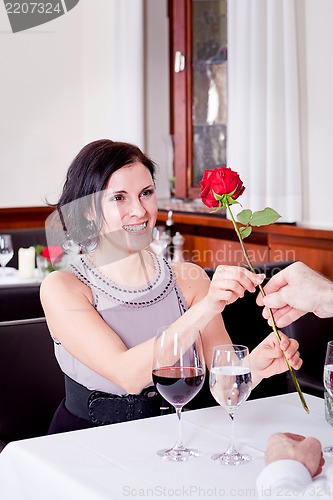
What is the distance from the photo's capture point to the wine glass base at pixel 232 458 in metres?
1.37

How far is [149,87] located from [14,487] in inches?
178

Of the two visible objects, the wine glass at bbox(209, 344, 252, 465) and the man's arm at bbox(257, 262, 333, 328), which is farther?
the man's arm at bbox(257, 262, 333, 328)

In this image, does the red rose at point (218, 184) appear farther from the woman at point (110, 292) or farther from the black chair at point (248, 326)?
the black chair at point (248, 326)

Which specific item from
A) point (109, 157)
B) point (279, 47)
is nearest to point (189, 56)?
point (279, 47)

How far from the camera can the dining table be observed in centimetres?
127

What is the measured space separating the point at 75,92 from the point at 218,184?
4.79m

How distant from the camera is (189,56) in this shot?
5.03 m

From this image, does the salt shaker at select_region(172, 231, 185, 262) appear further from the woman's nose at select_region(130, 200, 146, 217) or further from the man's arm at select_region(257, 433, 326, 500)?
the man's arm at select_region(257, 433, 326, 500)

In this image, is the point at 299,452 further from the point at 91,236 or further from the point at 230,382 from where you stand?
the point at 91,236

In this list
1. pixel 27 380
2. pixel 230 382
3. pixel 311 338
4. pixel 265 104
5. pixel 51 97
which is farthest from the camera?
pixel 51 97

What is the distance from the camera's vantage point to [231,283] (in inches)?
62.9

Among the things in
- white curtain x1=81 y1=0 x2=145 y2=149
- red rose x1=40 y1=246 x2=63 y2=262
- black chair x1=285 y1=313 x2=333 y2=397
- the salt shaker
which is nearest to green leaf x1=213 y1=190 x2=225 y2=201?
black chair x1=285 y1=313 x2=333 y2=397

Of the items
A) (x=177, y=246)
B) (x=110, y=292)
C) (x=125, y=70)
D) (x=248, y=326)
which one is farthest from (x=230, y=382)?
(x=125, y=70)

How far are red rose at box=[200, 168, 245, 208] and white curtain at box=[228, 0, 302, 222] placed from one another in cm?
251
